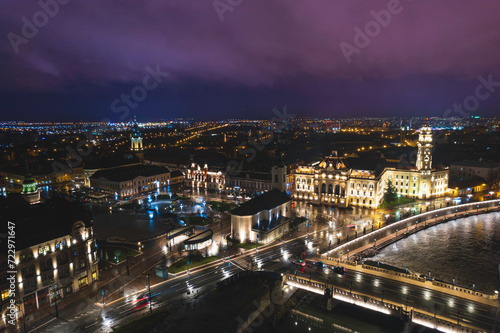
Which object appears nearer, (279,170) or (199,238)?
(199,238)

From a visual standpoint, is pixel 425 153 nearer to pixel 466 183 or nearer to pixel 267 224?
pixel 466 183

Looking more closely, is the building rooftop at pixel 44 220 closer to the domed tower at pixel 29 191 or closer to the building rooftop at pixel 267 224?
the domed tower at pixel 29 191

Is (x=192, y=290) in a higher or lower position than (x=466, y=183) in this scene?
lower

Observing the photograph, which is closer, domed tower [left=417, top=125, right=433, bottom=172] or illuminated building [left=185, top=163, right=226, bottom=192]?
domed tower [left=417, top=125, right=433, bottom=172]

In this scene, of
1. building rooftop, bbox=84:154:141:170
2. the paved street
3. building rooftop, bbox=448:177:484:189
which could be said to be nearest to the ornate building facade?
building rooftop, bbox=448:177:484:189

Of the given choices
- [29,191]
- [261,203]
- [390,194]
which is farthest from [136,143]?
[390,194]

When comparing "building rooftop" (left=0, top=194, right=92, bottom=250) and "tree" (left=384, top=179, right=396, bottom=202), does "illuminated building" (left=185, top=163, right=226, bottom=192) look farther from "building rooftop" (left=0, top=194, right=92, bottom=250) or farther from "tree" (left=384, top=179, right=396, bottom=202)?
"building rooftop" (left=0, top=194, right=92, bottom=250)

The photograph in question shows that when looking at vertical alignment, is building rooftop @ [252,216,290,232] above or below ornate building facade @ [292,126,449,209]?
below
